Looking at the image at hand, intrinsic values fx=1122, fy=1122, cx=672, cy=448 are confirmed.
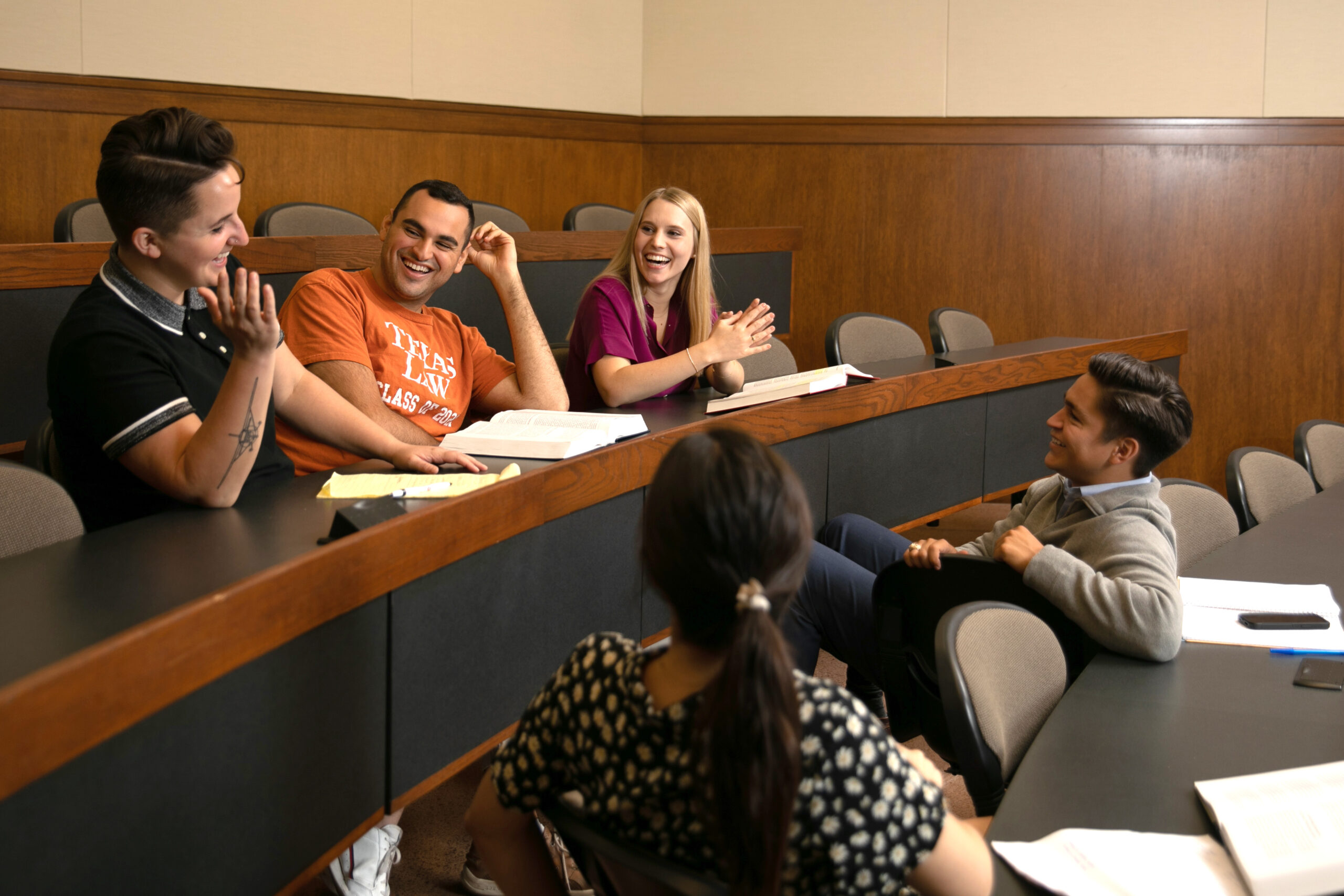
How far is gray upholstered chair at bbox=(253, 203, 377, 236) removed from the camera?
3.66 metres

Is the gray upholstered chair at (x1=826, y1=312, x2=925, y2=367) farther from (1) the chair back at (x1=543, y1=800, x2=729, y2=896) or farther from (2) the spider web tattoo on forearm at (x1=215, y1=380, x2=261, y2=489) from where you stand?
(1) the chair back at (x1=543, y1=800, x2=729, y2=896)

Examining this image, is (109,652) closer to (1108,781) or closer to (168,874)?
(168,874)

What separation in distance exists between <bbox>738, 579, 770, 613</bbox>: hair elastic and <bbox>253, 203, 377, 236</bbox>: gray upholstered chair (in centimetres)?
291

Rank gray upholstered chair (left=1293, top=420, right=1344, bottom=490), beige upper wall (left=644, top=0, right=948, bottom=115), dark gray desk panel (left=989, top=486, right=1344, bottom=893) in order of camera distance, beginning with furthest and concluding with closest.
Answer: beige upper wall (left=644, top=0, right=948, bottom=115) → gray upholstered chair (left=1293, top=420, right=1344, bottom=490) → dark gray desk panel (left=989, top=486, right=1344, bottom=893)

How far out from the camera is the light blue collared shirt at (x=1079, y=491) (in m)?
2.02

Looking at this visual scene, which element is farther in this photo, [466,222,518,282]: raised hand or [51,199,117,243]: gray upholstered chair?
[51,199,117,243]: gray upholstered chair

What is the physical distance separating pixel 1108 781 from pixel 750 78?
16.3 ft

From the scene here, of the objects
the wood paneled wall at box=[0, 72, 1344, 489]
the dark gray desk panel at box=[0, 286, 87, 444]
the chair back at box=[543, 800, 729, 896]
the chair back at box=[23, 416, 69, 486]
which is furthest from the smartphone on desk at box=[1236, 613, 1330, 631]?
the wood paneled wall at box=[0, 72, 1344, 489]

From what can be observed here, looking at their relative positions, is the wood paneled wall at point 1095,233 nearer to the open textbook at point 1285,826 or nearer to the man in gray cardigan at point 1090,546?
the man in gray cardigan at point 1090,546

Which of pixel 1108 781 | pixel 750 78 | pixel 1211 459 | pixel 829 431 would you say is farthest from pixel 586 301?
pixel 1211 459

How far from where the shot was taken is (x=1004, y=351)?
137 inches

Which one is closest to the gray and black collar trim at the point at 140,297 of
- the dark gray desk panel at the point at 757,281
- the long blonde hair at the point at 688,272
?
the long blonde hair at the point at 688,272

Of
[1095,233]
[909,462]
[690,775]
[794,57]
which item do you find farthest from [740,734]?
[794,57]

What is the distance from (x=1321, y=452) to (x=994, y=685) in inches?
88.8
